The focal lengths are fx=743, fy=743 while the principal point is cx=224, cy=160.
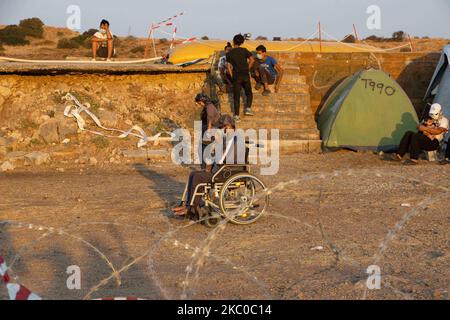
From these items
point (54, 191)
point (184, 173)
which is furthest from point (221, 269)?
point (184, 173)

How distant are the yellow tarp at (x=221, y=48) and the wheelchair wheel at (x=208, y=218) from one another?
9.30 metres

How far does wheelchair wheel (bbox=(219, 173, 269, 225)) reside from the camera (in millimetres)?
8695

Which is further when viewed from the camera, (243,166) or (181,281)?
(243,166)

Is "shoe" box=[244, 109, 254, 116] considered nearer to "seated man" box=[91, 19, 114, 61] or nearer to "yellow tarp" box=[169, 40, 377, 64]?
"yellow tarp" box=[169, 40, 377, 64]

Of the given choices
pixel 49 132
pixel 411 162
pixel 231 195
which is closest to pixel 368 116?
pixel 411 162

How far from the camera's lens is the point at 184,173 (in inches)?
508

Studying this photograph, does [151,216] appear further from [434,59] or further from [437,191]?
[434,59]

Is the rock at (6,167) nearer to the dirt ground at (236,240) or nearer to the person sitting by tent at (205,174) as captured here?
the dirt ground at (236,240)

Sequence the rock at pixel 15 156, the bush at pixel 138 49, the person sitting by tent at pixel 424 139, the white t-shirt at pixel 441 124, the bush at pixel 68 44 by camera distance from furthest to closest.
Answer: the bush at pixel 68 44, the bush at pixel 138 49, the rock at pixel 15 156, the white t-shirt at pixel 441 124, the person sitting by tent at pixel 424 139

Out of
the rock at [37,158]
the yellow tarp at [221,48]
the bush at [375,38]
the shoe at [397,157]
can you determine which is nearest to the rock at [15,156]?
the rock at [37,158]

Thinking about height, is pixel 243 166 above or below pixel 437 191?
above

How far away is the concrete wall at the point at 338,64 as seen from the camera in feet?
56.1
